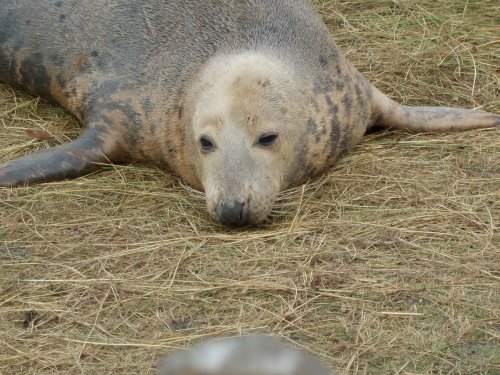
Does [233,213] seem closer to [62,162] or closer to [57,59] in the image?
[62,162]

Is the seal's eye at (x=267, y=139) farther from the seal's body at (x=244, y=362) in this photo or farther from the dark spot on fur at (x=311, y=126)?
the seal's body at (x=244, y=362)

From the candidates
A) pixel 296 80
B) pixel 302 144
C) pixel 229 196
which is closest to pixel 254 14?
pixel 296 80

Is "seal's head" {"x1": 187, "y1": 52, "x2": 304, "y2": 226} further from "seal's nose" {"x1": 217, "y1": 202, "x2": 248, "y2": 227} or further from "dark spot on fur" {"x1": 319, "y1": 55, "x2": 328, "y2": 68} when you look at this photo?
"dark spot on fur" {"x1": 319, "y1": 55, "x2": 328, "y2": 68}

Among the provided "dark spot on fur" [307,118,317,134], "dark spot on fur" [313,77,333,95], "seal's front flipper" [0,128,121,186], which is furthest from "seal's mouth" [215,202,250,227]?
"seal's front flipper" [0,128,121,186]

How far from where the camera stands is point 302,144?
462 cm

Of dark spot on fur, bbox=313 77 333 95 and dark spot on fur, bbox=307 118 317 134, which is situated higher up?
dark spot on fur, bbox=313 77 333 95

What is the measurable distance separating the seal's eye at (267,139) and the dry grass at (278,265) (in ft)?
0.90

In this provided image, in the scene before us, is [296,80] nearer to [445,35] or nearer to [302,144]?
[302,144]

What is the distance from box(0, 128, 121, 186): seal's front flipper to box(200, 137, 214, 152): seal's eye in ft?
2.57

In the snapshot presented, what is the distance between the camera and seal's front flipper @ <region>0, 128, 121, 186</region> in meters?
4.78

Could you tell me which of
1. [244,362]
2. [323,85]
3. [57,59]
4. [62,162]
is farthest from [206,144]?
[244,362]

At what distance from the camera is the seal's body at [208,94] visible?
4.39 metres

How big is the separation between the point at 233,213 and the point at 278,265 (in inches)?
19.0

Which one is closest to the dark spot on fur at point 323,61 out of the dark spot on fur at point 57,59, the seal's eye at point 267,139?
the seal's eye at point 267,139
